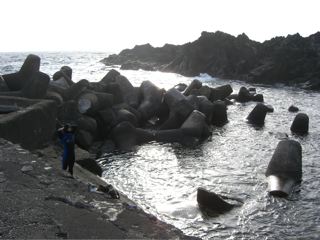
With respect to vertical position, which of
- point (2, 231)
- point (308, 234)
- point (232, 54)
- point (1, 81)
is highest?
point (232, 54)

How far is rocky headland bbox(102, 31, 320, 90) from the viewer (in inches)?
1944

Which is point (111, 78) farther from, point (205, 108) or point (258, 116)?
point (258, 116)

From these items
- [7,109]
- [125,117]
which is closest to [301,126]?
[125,117]

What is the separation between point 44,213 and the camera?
5121 millimetres

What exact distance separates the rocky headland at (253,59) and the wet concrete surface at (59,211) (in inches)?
1588

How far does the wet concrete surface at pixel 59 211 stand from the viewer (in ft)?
15.6

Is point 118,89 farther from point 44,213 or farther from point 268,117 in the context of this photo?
point 44,213

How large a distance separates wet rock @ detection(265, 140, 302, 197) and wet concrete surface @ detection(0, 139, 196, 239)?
244 inches

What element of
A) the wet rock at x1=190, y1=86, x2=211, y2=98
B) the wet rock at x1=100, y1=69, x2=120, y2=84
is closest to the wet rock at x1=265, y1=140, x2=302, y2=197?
the wet rock at x1=190, y1=86, x2=211, y2=98

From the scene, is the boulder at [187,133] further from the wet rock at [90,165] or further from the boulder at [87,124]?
the wet rock at [90,165]

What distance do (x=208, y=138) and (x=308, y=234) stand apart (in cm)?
894

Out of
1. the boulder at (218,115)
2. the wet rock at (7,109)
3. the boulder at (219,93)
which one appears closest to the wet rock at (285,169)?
the wet rock at (7,109)

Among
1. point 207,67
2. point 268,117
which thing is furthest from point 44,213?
point 207,67

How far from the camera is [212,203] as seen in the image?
31.1 feet
